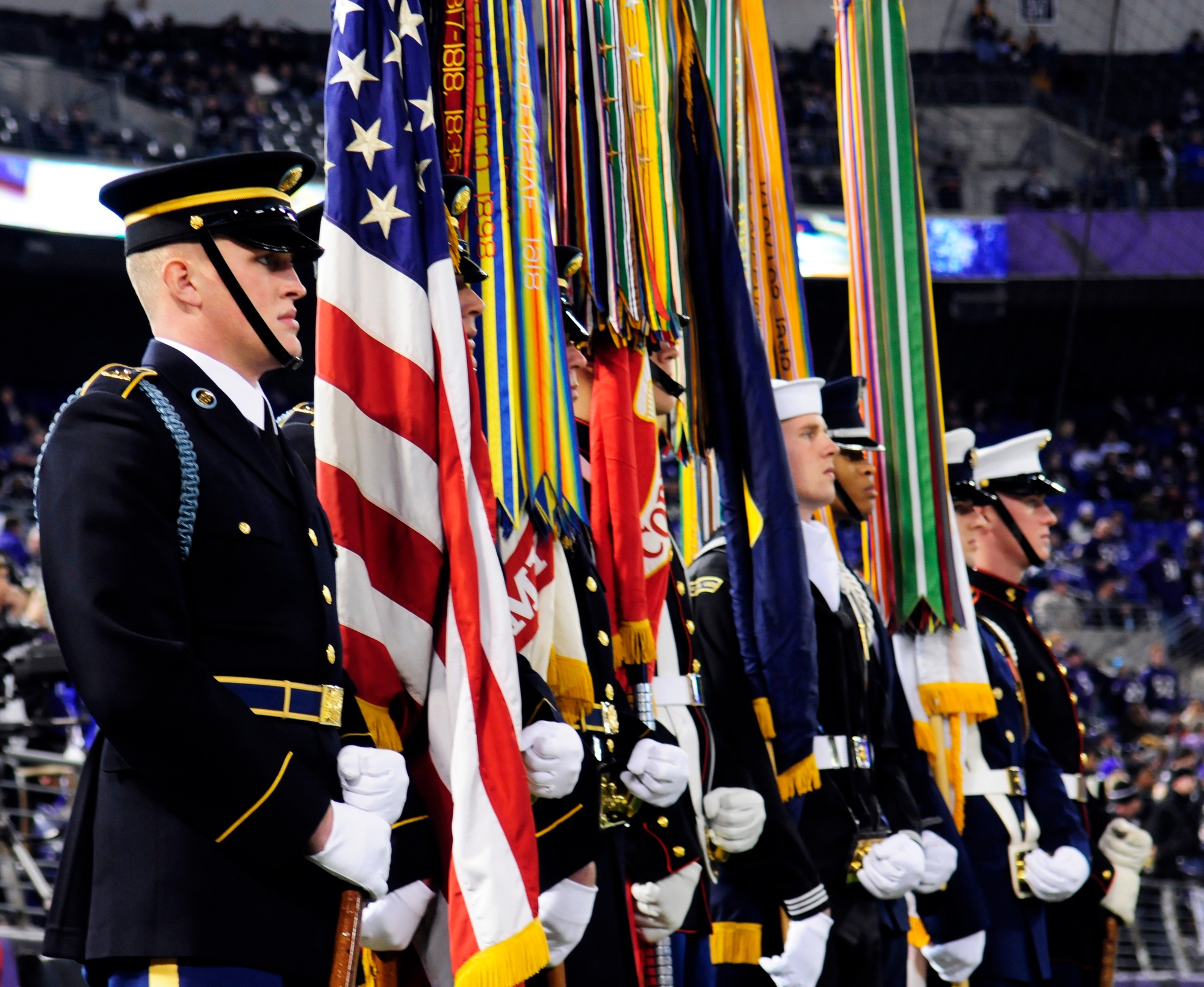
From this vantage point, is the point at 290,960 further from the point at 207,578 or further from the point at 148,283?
the point at 148,283

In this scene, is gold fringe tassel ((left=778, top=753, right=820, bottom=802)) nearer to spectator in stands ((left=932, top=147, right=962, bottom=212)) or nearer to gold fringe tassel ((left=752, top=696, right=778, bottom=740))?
gold fringe tassel ((left=752, top=696, right=778, bottom=740))

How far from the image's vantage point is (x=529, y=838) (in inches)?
81.2

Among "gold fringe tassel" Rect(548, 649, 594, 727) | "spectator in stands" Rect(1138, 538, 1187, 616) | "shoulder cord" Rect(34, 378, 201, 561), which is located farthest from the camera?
"spectator in stands" Rect(1138, 538, 1187, 616)

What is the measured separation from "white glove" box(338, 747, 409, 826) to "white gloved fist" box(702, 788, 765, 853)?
3.80 feet

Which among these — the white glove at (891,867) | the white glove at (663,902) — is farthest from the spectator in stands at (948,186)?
the white glove at (663,902)

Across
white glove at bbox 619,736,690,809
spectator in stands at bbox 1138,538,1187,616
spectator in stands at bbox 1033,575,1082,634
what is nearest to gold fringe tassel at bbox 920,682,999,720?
white glove at bbox 619,736,690,809

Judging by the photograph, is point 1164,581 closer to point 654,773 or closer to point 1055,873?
point 1055,873

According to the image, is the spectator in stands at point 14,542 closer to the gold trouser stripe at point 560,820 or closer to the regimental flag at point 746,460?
the regimental flag at point 746,460

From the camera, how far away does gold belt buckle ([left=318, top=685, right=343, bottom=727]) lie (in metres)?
1.85

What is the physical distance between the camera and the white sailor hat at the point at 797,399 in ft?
11.5

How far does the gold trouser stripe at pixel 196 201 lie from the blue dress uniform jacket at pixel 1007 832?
2.64 metres

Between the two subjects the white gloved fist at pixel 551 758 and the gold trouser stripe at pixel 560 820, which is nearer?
the white gloved fist at pixel 551 758

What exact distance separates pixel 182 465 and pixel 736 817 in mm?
1415

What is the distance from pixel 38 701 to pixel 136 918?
3.81m
